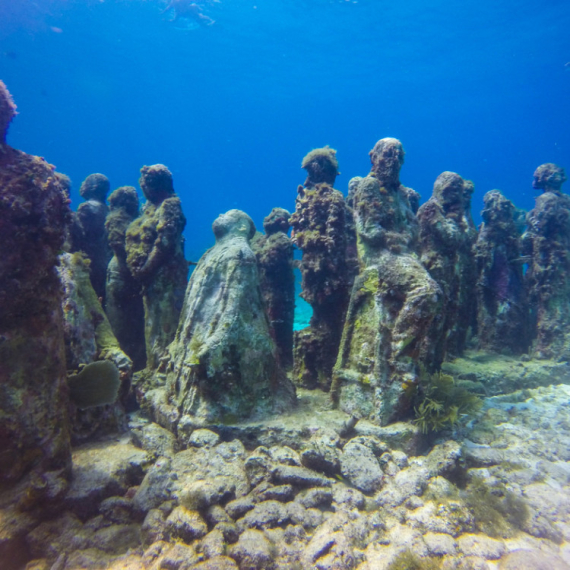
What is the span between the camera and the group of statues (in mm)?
3910

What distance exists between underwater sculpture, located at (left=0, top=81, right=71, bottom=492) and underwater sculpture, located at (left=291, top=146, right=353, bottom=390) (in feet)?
15.9

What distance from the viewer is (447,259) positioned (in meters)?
7.75

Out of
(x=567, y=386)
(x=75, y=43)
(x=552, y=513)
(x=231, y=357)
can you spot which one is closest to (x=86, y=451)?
(x=231, y=357)

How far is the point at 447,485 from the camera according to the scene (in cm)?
454

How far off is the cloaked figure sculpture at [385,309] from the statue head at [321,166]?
147 cm

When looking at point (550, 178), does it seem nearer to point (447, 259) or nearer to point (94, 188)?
point (447, 259)

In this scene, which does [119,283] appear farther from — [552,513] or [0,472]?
[552,513]

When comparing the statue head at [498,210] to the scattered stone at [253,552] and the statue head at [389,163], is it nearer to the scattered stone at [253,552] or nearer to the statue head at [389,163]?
the statue head at [389,163]

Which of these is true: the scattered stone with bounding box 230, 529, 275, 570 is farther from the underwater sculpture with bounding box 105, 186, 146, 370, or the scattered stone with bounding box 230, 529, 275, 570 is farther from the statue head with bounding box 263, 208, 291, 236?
the statue head with bounding box 263, 208, 291, 236

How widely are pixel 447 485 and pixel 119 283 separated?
832 centimetres

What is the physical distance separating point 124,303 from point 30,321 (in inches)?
192

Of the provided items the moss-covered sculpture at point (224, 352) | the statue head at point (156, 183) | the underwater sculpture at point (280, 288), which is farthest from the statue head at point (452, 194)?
the statue head at point (156, 183)

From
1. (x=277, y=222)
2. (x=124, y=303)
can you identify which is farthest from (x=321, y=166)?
(x=124, y=303)

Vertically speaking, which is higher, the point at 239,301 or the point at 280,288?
the point at 280,288
